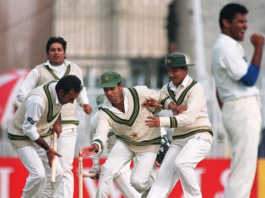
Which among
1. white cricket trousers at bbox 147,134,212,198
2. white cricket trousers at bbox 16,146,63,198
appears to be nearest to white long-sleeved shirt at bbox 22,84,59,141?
white cricket trousers at bbox 16,146,63,198

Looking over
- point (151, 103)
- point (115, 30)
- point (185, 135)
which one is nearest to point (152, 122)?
point (151, 103)

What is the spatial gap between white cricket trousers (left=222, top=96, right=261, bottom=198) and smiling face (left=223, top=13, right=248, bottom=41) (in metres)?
0.62

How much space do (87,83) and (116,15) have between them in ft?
14.0

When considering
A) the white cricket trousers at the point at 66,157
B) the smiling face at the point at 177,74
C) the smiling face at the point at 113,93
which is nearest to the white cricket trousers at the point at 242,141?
the smiling face at the point at 177,74

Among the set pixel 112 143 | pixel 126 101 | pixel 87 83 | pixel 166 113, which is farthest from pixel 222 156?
pixel 126 101

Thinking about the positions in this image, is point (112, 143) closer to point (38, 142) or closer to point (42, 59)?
point (38, 142)

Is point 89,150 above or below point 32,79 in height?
below

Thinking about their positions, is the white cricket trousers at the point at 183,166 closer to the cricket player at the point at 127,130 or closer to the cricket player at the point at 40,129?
the cricket player at the point at 127,130

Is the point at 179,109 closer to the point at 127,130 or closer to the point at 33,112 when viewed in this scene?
the point at 127,130

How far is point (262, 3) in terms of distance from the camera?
16031 mm

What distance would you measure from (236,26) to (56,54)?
289 cm

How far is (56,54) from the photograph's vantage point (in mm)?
8562

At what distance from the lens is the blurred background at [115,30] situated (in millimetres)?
15594

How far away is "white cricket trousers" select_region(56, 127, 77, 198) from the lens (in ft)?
28.3
